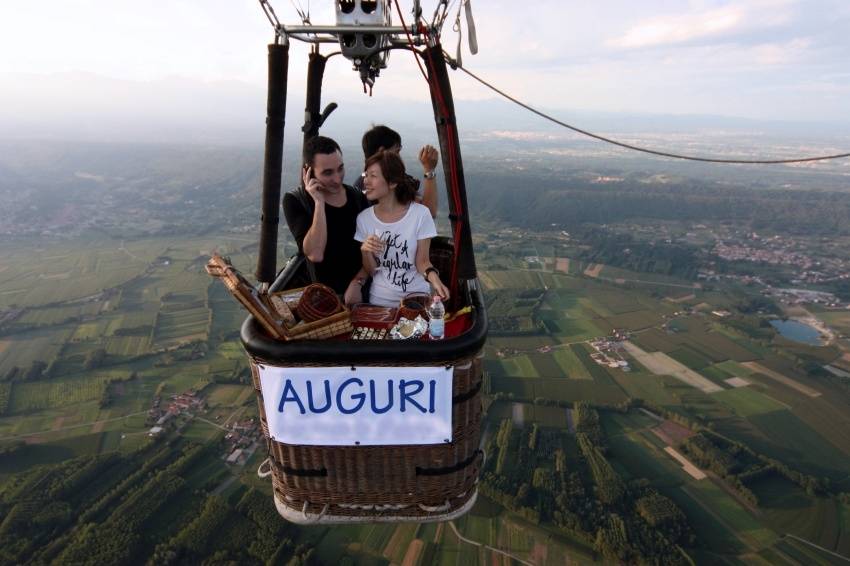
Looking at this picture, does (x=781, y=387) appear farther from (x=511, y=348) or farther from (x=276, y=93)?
(x=276, y=93)

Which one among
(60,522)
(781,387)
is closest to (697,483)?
(781,387)

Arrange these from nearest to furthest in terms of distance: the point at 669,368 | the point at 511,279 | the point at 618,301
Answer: the point at 669,368 < the point at 618,301 < the point at 511,279

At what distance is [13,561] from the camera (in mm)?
18406

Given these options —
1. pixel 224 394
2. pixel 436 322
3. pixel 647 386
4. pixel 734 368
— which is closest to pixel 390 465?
pixel 436 322

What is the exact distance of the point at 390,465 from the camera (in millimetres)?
2566

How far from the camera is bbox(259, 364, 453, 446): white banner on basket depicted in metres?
2.24

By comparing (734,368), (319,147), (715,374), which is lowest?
(715,374)

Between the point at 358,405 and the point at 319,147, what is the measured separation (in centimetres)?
162

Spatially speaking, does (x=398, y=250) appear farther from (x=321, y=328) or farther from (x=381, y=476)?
(x=381, y=476)

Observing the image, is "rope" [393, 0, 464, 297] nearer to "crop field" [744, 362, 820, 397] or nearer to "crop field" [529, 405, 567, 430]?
"crop field" [529, 405, 567, 430]

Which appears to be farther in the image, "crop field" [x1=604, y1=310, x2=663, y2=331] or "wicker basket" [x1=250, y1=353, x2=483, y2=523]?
"crop field" [x1=604, y1=310, x2=663, y2=331]

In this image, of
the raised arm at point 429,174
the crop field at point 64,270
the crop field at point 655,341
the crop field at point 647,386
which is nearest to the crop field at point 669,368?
the crop field at point 655,341

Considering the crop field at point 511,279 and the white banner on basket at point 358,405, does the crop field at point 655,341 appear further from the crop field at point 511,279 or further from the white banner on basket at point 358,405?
the white banner on basket at point 358,405

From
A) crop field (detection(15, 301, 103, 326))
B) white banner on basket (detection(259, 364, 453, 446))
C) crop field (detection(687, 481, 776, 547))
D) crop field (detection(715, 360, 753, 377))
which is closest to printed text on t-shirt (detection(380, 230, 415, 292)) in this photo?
white banner on basket (detection(259, 364, 453, 446))
